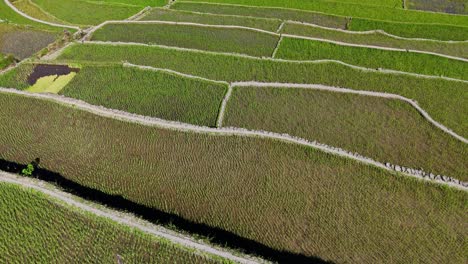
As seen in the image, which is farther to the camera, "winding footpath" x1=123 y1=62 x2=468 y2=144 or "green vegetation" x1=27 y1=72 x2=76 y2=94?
"green vegetation" x1=27 y1=72 x2=76 y2=94

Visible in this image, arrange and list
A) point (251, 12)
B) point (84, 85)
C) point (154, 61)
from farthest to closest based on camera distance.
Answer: point (251, 12) → point (154, 61) → point (84, 85)

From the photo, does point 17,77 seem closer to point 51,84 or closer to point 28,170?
point 51,84

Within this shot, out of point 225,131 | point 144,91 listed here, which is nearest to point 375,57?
point 225,131

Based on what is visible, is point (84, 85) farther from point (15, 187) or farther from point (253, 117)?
point (253, 117)

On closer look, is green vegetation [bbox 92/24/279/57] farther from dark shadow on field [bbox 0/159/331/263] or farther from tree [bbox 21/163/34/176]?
dark shadow on field [bbox 0/159/331/263]

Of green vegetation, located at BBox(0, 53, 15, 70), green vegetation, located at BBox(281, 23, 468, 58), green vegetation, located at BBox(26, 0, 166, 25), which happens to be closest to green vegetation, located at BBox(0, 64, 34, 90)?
green vegetation, located at BBox(0, 53, 15, 70)

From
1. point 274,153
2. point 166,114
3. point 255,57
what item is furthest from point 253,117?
point 255,57
